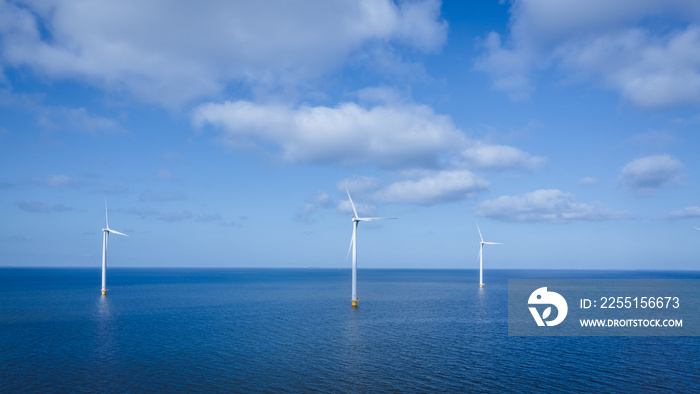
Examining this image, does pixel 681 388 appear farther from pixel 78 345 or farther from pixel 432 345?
pixel 78 345

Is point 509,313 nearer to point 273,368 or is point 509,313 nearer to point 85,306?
point 273,368

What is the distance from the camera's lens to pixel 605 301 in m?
127

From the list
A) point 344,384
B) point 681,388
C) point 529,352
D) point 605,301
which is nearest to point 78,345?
point 344,384

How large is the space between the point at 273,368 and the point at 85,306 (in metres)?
84.4

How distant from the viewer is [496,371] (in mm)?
47969

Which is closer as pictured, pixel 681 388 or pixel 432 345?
pixel 681 388

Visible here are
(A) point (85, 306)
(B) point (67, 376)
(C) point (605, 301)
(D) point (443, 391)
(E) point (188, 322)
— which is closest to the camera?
(D) point (443, 391)

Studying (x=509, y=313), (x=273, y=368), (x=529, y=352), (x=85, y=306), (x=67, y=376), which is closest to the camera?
(x=67, y=376)

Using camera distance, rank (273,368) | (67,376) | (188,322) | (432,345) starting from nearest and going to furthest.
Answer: (67,376) → (273,368) → (432,345) → (188,322)

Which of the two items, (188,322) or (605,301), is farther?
(605,301)

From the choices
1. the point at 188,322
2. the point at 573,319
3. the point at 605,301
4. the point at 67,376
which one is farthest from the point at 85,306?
the point at 605,301

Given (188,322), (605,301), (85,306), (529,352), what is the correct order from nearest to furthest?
(529,352), (188,322), (85,306), (605,301)

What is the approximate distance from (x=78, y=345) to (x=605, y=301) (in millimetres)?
131556

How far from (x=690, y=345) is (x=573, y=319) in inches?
960
